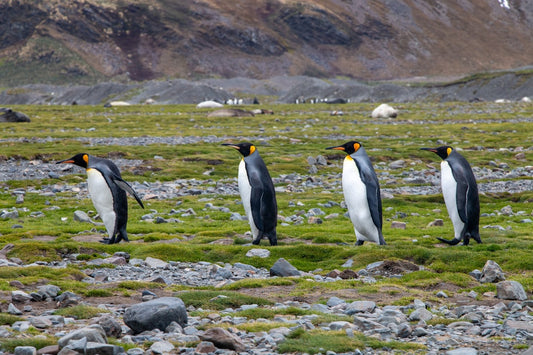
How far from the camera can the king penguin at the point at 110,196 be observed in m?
10.9

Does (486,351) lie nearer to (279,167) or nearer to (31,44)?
(279,167)

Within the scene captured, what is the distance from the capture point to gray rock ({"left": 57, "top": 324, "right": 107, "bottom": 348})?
15.6 feet

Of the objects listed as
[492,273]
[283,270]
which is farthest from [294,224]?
[492,273]

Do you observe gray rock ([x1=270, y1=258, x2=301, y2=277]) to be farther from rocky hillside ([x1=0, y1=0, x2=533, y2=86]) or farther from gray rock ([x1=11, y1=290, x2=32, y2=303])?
rocky hillside ([x1=0, y1=0, x2=533, y2=86])

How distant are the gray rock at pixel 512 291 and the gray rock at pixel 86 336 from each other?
438 cm

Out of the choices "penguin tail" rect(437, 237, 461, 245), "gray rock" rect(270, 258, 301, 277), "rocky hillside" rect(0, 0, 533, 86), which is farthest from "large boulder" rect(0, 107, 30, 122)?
"rocky hillside" rect(0, 0, 533, 86)

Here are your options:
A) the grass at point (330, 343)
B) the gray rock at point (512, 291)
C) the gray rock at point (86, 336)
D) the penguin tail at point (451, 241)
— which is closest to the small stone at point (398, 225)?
the penguin tail at point (451, 241)

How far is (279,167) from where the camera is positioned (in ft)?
73.7

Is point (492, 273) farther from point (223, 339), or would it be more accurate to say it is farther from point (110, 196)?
point (110, 196)

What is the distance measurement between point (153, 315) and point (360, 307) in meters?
2.11

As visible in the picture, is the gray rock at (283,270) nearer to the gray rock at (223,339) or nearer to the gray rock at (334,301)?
the gray rock at (334,301)

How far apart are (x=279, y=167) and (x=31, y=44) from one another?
6104 inches

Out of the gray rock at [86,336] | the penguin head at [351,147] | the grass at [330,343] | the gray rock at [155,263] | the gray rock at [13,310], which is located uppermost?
the penguin head at [351,147]

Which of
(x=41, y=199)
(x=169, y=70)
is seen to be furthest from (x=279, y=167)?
(x=169, y=70)
